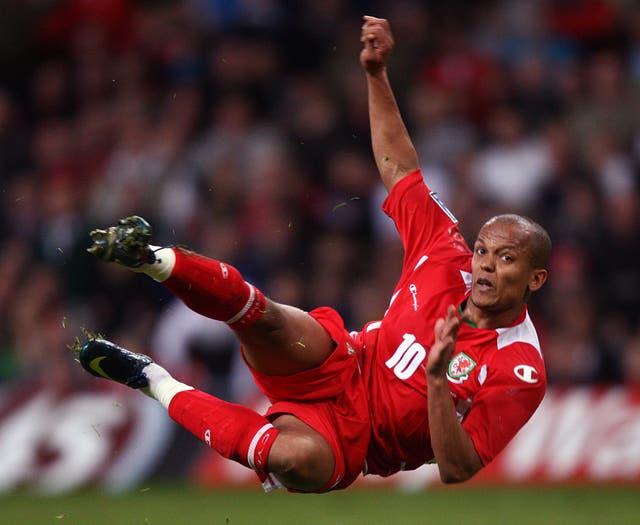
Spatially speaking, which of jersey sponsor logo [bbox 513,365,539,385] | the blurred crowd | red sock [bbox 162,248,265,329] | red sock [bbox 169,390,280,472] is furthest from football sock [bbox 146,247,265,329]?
the blurred crowd

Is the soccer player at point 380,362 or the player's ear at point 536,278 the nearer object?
the soccer player at point 380,362

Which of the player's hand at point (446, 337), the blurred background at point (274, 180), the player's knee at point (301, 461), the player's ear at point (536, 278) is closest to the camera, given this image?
the player's hand at point (446, 337)

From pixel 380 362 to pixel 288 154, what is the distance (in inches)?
240

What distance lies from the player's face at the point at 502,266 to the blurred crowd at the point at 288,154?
15.3ft

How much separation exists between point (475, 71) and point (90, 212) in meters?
4.22

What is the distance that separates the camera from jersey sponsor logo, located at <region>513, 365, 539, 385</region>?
6.59m

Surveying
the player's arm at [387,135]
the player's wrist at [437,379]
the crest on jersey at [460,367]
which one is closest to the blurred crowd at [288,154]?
the player's arm at [387,135]

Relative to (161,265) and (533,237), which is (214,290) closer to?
(161,265)

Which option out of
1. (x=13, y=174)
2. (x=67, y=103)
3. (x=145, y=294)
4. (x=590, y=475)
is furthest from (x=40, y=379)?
(x=590, y=475)

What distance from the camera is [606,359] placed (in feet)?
37.1

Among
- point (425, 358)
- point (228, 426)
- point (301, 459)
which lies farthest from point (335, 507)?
point (301, 459)

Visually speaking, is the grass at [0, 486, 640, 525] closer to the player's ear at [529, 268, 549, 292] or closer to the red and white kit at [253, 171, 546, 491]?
the red and white kit at [253, 171, 546, 491]

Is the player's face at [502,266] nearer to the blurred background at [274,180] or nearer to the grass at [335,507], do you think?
the grass at [335,507]

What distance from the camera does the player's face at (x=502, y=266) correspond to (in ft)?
22.1
